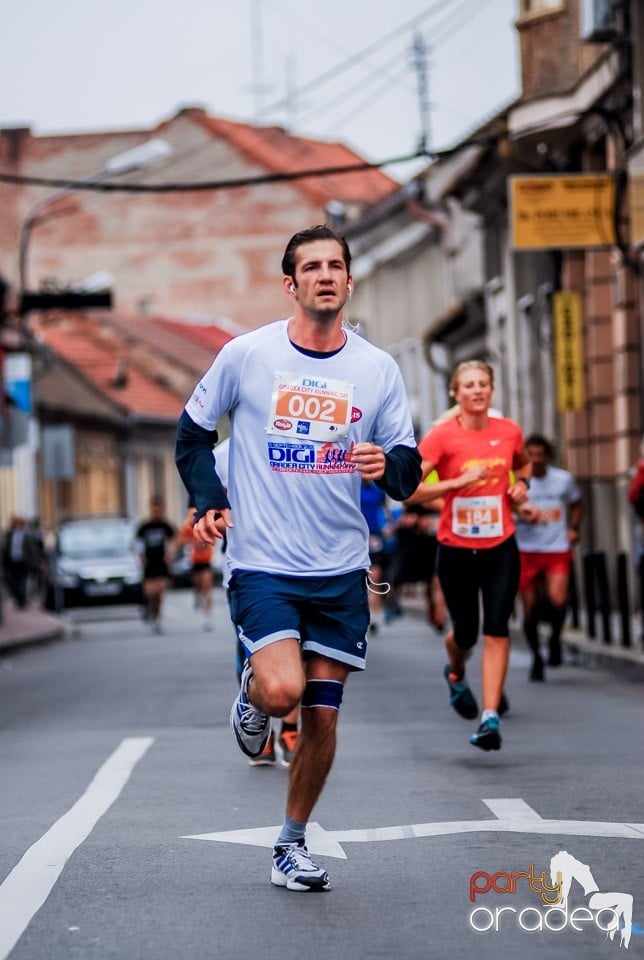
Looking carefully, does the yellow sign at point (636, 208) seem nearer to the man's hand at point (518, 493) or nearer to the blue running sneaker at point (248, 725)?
the man's hand at point (518, 493)

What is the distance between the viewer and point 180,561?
2046 inches

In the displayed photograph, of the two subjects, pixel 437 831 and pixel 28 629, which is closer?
pixel 437 831

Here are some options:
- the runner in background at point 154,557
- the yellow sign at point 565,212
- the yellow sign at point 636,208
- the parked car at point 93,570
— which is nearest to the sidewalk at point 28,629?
the runner in background at point 154,557

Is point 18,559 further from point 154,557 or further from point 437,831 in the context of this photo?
point 437,831

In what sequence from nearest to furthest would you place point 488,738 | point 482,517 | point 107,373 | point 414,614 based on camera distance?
point 488,738 → point 482,517 → point 414,614 → point 107,373

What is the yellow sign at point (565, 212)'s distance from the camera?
23.9 m

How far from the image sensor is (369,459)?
643cm

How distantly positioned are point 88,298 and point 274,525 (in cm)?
2306

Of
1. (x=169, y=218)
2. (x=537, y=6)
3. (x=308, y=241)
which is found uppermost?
(x=169, y=218)

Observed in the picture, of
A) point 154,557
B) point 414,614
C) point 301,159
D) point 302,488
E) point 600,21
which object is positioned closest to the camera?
point 302,488

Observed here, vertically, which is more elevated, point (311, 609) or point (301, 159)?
point (301, 159)

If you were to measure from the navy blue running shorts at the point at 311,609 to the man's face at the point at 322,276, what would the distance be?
849 mm

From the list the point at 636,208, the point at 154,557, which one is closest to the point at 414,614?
the point at 154,557

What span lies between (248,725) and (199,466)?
849mm
